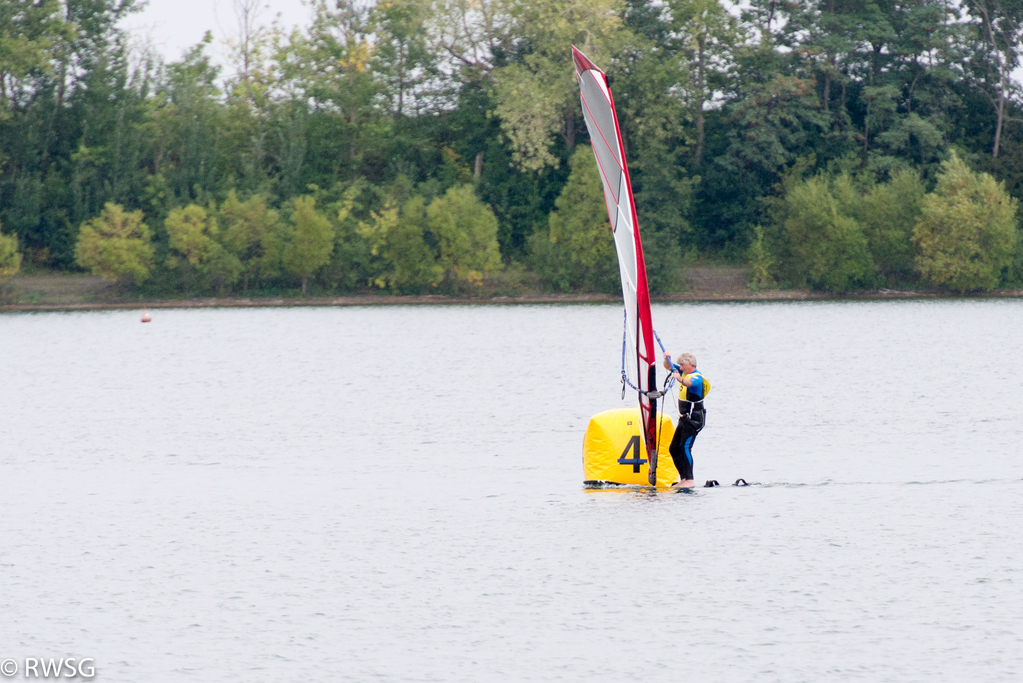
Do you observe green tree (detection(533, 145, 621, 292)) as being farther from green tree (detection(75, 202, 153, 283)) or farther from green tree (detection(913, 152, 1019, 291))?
green tree (detection(75, 202, 153, 283))

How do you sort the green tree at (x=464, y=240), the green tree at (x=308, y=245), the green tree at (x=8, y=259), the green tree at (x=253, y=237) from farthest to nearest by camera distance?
the green tree at (x=253, y=237) < the green tree at (x=308, y=245) < the green tree at (x=464, y=240) < the green tree at (x=8, y=259)

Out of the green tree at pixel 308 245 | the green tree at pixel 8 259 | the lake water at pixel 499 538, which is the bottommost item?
the lake water at pixel 499 538

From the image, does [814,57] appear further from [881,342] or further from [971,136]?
[881,342]

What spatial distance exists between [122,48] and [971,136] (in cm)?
5234

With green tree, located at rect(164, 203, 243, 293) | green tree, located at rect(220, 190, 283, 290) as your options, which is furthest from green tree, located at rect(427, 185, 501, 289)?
green tree, located at rect(164, 203, 243, 293)

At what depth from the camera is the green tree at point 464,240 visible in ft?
251

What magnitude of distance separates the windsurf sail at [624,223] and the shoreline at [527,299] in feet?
195

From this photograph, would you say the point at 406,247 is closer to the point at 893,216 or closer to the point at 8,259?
the point at 8,259

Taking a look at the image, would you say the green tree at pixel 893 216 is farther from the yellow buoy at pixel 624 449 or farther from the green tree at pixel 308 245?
the yellow buoy at pixel 624 449

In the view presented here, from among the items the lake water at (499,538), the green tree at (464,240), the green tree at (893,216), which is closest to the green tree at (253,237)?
the green tree at (464,240)

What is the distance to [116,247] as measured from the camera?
247 feet

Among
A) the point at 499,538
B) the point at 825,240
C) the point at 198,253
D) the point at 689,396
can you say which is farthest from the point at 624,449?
the point at 198,253

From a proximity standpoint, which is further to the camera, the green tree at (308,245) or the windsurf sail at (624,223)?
the green tree at (308,245)

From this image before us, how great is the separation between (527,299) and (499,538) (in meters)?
62.0
